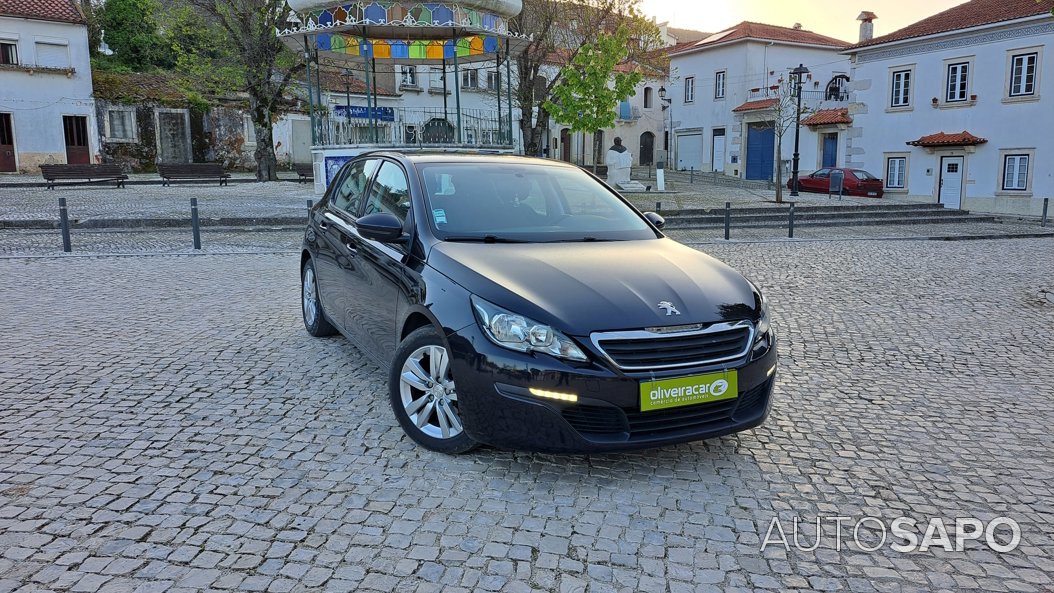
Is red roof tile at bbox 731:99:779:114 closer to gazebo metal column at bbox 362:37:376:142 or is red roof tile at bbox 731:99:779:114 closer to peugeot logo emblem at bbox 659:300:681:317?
gazebo metal column at bbox 362:37:376:142

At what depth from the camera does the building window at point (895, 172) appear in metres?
33.3

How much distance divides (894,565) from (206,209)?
1913 centimetres

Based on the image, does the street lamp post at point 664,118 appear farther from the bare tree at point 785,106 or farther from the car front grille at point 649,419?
the car front grille at point 649,419

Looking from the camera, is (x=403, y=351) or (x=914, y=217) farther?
(x=914, y=217)

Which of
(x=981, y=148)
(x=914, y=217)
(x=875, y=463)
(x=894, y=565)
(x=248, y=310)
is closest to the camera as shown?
(x=894, y=565)

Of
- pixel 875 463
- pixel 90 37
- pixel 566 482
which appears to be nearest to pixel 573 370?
pixel 566 482

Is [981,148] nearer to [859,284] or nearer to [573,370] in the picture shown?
[859,284]

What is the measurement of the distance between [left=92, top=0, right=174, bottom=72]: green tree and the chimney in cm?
3781

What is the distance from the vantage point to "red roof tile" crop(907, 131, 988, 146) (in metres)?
30.0

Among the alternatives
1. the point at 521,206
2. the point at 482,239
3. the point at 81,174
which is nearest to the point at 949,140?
the point at 521,206

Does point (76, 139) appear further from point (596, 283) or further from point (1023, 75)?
point (1023, 75)

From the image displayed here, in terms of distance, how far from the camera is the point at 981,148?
30219 mm

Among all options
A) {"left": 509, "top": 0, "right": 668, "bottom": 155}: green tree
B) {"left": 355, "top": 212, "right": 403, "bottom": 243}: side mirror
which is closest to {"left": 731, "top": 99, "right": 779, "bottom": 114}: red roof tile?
{"left": 509, "top": 0, "right": 668, "bottom": 155}: green tree

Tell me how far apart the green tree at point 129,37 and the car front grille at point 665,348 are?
44.6m
